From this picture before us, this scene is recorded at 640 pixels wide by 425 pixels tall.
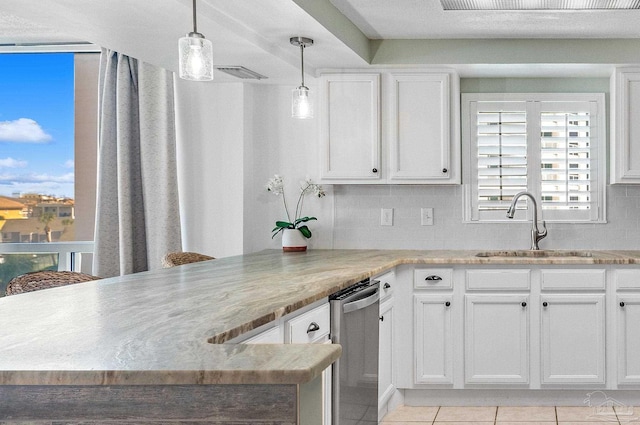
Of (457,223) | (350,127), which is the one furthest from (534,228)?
(350,127)

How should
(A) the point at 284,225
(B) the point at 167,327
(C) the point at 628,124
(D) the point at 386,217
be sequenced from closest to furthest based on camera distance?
(B) the point at 167,327
(C) the point at 628,124
(A) the point at 284,225
(D) the point at 386,217

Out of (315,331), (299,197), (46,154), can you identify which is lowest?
(315,331)

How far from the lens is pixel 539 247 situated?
15.1ft

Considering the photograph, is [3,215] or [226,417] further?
[3,215]

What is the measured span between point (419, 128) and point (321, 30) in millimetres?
1136

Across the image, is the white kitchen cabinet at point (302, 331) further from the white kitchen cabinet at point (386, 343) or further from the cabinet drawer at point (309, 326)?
the white kitchen cabinet at point (386, 343)

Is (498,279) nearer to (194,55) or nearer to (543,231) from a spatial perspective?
(543,231)

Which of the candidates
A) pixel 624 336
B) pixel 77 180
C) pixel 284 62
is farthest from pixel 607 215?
pixel 77 180

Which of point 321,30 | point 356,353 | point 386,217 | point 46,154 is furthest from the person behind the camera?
point 46,154

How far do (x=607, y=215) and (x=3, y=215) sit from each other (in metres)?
4.31

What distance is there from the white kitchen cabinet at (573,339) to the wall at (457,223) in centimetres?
72

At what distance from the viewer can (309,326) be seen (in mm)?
2512

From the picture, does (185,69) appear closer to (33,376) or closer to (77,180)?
(33,376)

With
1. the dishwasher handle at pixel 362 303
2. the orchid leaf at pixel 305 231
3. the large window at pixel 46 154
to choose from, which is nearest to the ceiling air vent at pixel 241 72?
the orchid leaf at pixel 305 231
